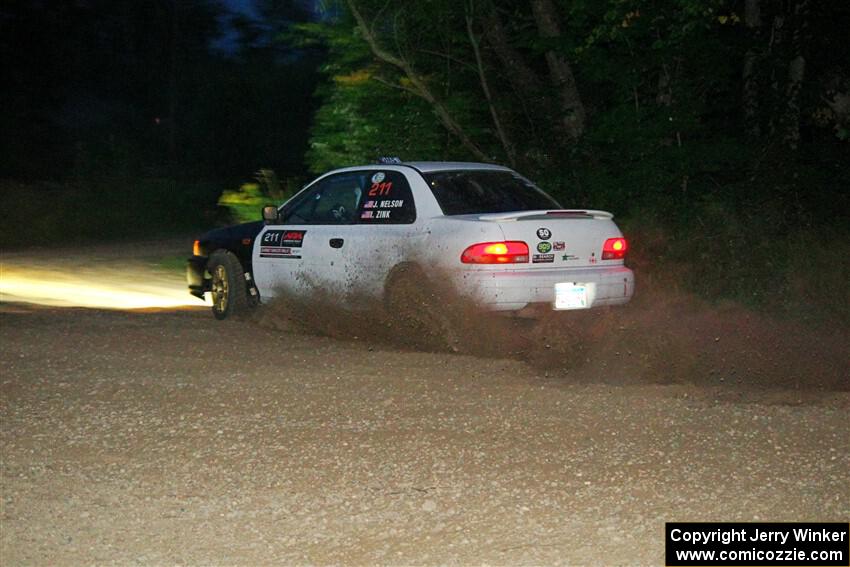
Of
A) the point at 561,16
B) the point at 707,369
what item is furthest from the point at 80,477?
the point at 561,16

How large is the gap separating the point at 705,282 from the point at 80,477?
29.4ft

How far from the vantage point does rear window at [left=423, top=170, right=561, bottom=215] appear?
1045 centimetres

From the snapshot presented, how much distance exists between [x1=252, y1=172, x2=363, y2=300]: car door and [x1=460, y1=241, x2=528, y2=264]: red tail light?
1.70 metres

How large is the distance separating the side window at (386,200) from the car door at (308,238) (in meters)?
0.17

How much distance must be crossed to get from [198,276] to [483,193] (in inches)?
140

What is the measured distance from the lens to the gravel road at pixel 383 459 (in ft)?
17.4

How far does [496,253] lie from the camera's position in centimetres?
965

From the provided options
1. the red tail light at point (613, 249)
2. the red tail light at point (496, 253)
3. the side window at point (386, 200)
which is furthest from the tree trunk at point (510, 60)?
the red tail light at point (496, 253)

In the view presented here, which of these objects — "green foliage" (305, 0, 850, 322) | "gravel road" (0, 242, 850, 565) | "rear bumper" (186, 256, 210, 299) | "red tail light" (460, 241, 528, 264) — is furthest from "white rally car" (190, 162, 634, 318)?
"green foliage" (305, 0, 850, 322)

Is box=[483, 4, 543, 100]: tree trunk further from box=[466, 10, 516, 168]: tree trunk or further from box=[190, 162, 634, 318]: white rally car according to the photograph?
box=[190, 162, 634, 318]: white rally car

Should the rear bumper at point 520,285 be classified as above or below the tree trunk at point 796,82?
below

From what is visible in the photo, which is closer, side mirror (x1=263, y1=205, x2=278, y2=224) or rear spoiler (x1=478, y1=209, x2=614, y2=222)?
rear spoiler (x1=478, y1=209, x2=614, y2=222)

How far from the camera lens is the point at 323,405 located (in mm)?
7922

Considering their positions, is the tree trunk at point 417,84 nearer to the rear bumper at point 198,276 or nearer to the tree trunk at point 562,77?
the tree trunk at point 562,77
